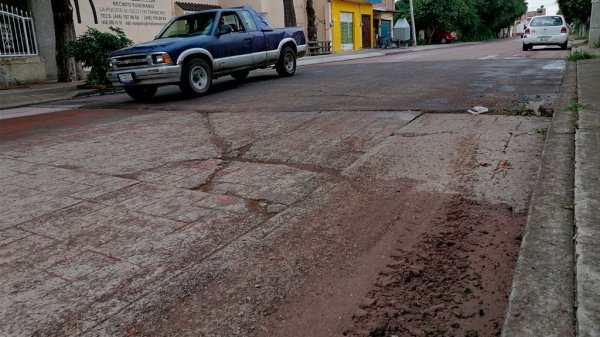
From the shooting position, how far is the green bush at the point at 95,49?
13570mm

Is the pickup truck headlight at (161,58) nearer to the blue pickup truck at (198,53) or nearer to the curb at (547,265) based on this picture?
the blue pickup truck at (198,53)

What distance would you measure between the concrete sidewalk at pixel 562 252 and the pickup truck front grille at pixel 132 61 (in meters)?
7.84

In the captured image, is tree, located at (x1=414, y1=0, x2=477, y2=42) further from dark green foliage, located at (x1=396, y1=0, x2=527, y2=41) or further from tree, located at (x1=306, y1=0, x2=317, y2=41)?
tree, located at (x1=306, y1=0, x2=317, y2=41)

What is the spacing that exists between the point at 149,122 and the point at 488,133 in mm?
5101

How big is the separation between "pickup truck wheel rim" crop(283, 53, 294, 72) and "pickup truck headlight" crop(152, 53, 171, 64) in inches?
172

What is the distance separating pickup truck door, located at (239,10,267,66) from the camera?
11.8m

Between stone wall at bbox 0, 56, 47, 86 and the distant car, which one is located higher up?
the distant car

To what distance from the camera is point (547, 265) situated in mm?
2484

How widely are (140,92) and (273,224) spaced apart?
866 centimetres

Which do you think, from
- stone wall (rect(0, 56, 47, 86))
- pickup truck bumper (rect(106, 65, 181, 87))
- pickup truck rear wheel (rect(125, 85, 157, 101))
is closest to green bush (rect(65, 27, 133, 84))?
stone wall (rect(0, 56, 47, 86))

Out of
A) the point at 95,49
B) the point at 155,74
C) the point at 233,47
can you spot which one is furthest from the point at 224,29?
the point at 95,49

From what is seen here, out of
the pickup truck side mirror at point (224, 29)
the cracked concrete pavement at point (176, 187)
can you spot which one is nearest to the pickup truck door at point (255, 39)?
the pickup truck side mirror at point (224, 29)

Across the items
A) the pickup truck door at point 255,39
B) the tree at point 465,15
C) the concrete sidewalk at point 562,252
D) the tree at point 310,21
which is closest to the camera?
the concrete sidewalk at point 562,252

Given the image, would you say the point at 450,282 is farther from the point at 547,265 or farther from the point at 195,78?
the point at 195,78
